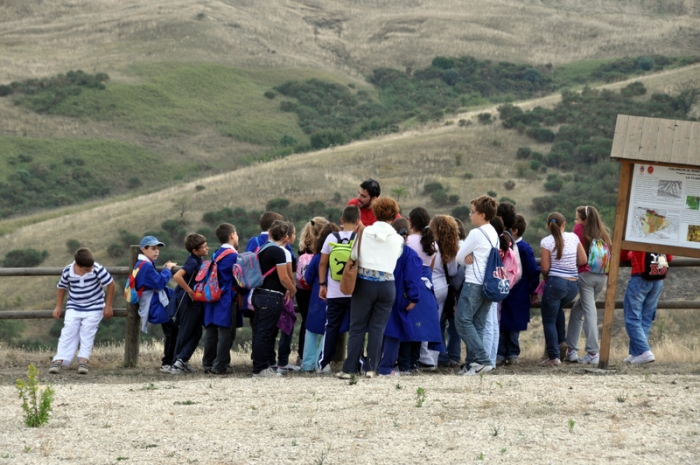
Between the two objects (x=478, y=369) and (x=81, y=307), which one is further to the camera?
(x=81, y=307)

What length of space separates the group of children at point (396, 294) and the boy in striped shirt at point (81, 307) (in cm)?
1

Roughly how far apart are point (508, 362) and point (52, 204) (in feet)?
132

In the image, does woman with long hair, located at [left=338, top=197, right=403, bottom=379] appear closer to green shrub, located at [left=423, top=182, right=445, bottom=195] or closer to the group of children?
the group of children

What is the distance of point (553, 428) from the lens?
6090mm

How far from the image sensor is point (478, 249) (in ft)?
28.1

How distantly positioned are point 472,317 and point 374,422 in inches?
104

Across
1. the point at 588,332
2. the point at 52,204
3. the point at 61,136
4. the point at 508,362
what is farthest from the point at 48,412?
the point at 61,136

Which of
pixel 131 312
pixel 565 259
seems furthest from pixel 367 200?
pixel 131 312

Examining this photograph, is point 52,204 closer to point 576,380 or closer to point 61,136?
point 61,136

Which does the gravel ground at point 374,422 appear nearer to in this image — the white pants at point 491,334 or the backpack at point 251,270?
the white pants at point 491,334

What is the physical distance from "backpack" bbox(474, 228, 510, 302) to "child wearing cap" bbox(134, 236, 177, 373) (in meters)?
3.44

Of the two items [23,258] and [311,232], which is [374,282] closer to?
[311,232]

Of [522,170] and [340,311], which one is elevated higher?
[522,170]

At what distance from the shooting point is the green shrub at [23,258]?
29989 mm
